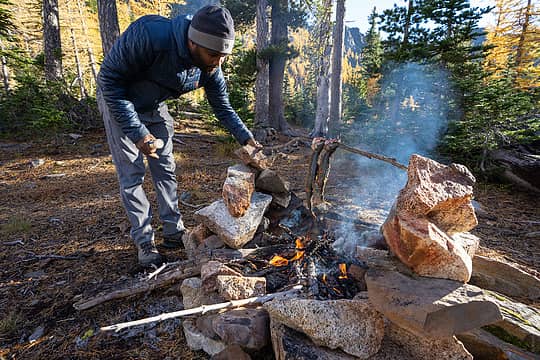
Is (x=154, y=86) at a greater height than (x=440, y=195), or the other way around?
(x=154, y=86)

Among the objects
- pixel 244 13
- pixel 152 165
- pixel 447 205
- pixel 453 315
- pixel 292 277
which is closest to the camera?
pixel 453 315

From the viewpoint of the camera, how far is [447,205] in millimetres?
1472

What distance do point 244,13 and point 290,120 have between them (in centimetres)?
782

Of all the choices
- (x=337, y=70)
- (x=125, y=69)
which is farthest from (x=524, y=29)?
(x=125, y=69)

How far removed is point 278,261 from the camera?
6.96 feet

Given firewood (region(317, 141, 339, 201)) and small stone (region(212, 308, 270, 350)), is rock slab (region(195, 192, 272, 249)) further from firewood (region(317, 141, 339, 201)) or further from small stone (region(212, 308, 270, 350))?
small stone (region(212, 308, 270, 350))

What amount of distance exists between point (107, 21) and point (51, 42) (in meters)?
4.09

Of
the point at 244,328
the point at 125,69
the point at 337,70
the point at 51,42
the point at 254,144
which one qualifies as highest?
the point at 51,42

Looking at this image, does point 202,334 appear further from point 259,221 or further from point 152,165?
point 152,165

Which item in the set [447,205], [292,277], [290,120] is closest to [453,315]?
[447,205]

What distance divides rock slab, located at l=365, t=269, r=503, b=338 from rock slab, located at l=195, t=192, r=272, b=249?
118 cm

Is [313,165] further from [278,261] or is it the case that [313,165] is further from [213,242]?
[213,242]

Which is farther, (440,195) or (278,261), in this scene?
(278,261)

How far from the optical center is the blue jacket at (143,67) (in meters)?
1.98
